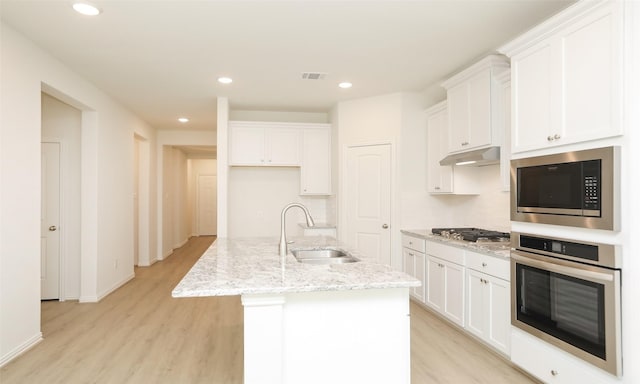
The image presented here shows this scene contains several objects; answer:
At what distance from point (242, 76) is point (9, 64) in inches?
78.1

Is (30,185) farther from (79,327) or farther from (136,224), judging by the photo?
(136,224)

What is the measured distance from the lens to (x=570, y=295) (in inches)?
86.7

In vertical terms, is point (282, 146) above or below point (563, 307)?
above

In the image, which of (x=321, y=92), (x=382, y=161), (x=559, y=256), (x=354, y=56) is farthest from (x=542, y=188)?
(x=321, y=92)

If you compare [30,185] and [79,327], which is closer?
[30,185]

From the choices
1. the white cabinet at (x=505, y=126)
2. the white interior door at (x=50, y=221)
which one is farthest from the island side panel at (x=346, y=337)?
the white interior door at (x=50, y=221)

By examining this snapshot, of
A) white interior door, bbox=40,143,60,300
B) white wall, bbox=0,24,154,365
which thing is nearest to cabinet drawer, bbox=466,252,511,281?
white wall, bbox=0,24,154,365

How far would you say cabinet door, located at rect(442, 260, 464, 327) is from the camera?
3.38 meters

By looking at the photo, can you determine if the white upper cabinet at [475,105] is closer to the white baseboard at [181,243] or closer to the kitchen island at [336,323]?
the kitchen island at [336,323]

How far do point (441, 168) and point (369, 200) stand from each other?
1.04 metres

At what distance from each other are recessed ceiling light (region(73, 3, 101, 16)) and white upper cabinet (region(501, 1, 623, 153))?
2.90 metres

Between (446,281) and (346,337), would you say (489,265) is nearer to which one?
(446,281)

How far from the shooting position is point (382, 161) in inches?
190

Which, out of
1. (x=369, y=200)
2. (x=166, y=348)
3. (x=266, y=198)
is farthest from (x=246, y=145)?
(x=166, y=348)
